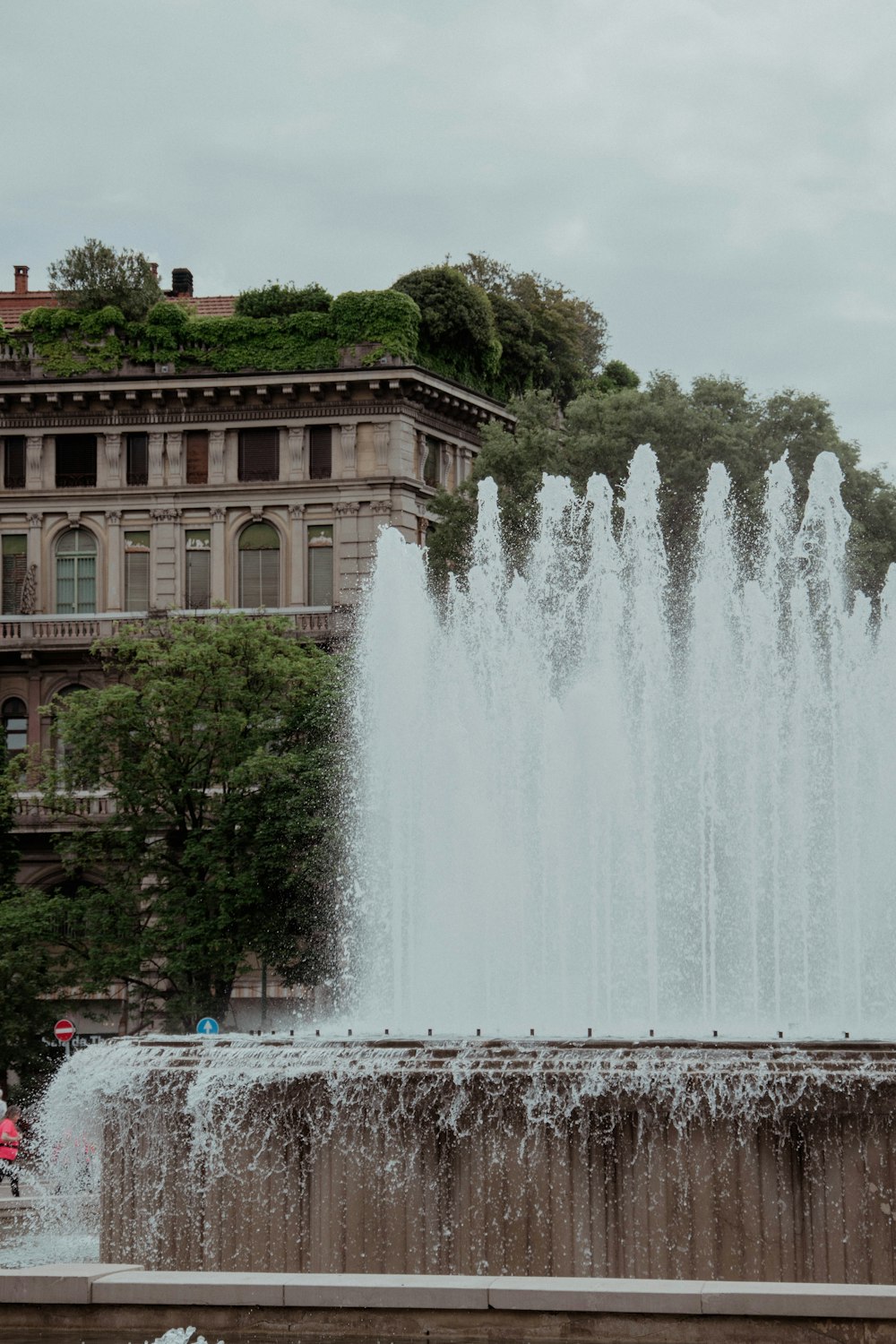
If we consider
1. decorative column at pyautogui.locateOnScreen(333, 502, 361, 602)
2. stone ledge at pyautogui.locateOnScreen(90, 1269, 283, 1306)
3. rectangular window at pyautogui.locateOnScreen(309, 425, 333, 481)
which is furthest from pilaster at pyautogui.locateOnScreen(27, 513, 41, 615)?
stone ledge at pyautogui.locateOnScreen(90, 1269, 283, 1306)

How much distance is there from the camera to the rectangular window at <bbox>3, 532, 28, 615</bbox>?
53.5m

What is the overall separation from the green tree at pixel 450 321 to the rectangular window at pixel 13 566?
11260 millimetres

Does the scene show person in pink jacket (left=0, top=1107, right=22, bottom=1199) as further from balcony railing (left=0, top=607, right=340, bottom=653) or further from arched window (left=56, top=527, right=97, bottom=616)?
arched window (left=56, top=527, right=97, bottom=616)

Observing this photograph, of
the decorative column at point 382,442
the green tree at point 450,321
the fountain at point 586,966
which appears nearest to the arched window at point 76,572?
the decorative column at point 382,442

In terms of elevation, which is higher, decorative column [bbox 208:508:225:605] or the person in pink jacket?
decorative column [bbox 208:508:225:605]

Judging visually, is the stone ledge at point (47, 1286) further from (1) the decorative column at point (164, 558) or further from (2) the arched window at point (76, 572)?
(2) the arched window at point (76, 572)

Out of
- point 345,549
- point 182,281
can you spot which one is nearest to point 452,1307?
point 345,549

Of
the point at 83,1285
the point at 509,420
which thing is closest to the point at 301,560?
the point at 509,420

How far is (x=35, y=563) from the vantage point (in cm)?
5344

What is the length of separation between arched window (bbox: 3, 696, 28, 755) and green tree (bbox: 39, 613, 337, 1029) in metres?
11.7

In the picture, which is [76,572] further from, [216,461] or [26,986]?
[26,986]

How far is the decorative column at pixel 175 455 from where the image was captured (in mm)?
53344

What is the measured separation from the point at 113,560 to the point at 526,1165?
40746 mm

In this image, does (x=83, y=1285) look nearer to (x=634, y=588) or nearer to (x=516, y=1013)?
(x=516, y=1013)
